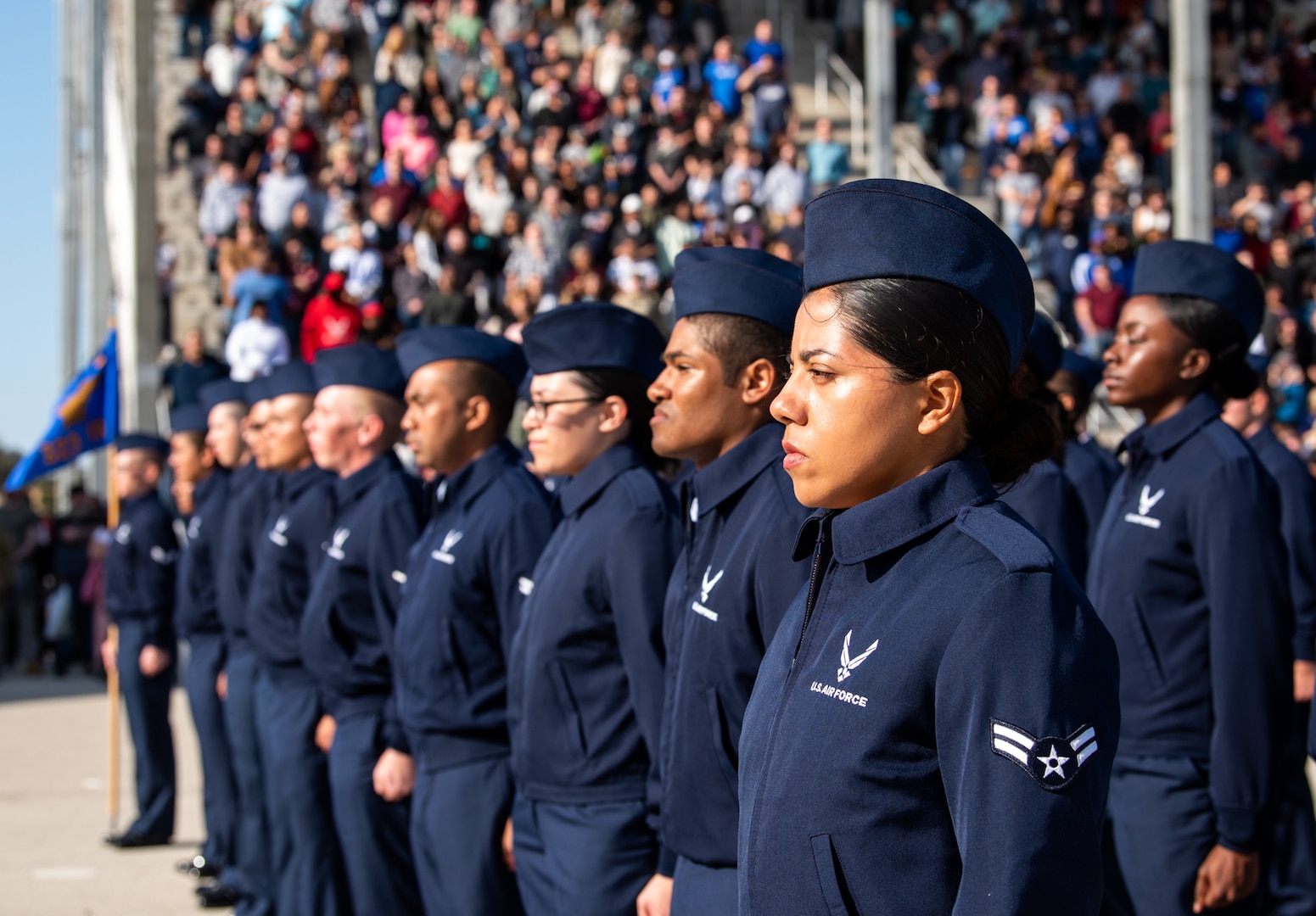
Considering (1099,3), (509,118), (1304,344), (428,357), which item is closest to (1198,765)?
(428,357)

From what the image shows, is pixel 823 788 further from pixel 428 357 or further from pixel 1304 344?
pixel 1304 344

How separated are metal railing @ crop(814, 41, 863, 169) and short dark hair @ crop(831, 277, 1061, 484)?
15.1m

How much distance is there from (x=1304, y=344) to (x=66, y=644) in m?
12.6

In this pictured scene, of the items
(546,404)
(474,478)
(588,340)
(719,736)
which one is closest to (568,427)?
(546,404)

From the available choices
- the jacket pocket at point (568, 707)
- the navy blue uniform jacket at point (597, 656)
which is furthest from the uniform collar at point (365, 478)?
the jacket pocket at point (568, 707)

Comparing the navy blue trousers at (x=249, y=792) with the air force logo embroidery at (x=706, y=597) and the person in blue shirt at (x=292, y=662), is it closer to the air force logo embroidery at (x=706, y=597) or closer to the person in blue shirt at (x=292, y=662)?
the person in blue shirt at (x=292, y=662)

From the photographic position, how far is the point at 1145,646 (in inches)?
158

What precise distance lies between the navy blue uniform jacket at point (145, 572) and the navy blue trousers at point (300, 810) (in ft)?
9.65

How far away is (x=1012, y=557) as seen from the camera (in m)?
1.99

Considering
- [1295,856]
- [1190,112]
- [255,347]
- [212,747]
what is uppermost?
[1190,112]

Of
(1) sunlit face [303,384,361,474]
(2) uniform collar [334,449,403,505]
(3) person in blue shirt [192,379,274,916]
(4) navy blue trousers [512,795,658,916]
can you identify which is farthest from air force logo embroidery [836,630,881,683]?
(3) person in blue shirt [192,379,274,916]

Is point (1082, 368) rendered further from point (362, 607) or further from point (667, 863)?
point (667, 863)

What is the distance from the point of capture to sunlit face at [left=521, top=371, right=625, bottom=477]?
4406mm

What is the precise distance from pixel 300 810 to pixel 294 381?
217 cm
